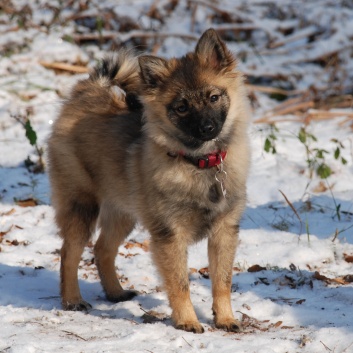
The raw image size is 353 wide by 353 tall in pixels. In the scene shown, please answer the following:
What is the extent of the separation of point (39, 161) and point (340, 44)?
4840 mm

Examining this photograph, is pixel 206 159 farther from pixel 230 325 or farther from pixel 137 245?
pixel 137 245

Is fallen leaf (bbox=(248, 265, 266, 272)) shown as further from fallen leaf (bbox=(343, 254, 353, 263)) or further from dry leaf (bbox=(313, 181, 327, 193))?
dry leaf (bbox=(313, 181, 327, 193))

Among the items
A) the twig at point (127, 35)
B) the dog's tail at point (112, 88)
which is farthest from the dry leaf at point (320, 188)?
the twig at point (127, 35)

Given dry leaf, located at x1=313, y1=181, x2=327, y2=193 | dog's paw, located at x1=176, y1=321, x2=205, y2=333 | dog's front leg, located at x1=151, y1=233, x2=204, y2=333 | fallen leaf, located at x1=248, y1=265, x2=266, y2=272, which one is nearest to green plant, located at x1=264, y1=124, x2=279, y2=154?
dry leaf, located at x1=313, y1=181, x2=327, y2=193

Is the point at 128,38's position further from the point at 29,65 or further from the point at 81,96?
the point at 81,96

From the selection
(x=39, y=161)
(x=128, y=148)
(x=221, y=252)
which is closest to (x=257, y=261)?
(x=221, y=252)

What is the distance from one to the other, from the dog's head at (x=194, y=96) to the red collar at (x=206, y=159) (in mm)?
32

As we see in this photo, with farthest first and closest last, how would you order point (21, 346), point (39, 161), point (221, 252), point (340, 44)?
point (340, 44), point (39, 161), point (221, 252), point (21, 346)

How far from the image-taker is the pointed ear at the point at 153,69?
3881mm

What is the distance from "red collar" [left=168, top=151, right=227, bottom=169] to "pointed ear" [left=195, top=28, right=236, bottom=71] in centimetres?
49

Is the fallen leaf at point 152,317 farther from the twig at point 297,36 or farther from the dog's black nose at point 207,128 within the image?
the twig at point 297,36

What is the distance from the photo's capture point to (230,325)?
373 centimetres

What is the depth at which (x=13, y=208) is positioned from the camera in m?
5.65

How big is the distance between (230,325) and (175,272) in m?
0.41
